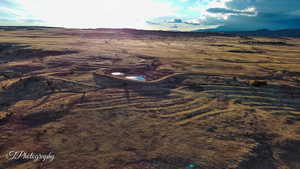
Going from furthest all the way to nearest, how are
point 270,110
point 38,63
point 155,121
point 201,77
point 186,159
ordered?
point 38,63, point 201,77, point 270,110, point 155,121, point 186,159

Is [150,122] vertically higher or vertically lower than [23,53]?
lower

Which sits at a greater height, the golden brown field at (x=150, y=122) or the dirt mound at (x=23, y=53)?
the dirt mound at (x=23, y=53)

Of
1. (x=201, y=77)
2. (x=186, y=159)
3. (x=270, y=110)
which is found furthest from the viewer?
(x=201, y=77)

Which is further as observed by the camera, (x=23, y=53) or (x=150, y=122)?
(x=23, y=53)

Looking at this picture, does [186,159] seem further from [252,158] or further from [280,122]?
[280,122]

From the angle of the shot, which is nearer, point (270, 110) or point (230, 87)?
point (270, 110)

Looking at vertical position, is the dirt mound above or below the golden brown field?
above

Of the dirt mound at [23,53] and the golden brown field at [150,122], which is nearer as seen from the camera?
the golden brown field at [150,122]

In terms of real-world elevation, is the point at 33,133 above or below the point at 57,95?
below

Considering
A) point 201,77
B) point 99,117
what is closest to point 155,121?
point 99,117

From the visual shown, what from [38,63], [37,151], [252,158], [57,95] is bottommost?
[252,158]

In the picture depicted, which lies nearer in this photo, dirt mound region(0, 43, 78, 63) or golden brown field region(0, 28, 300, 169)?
golden brown field region(0, 28, 300, 169)
